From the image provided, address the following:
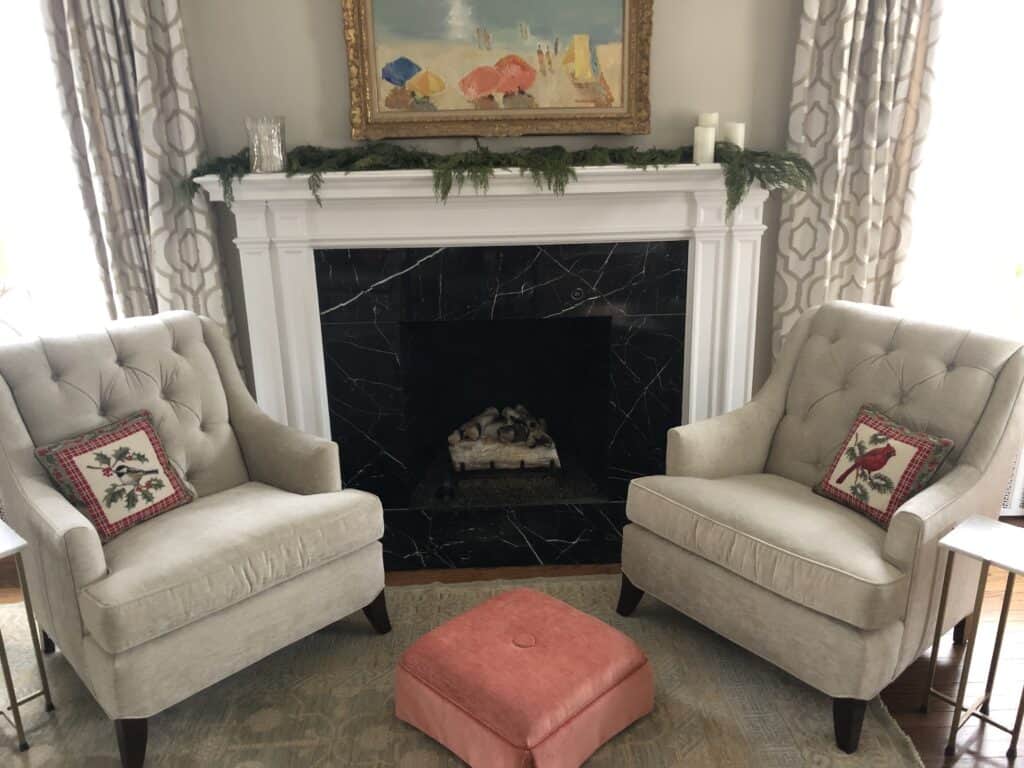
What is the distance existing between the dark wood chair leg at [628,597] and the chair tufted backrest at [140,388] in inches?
49.6

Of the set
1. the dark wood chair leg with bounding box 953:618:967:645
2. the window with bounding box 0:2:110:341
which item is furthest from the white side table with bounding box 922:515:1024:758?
the window with bounding box 0:2:110:341

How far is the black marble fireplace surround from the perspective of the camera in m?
3.04

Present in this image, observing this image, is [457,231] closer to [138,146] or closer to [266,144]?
[266,144]

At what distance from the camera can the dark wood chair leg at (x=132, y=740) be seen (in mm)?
1979

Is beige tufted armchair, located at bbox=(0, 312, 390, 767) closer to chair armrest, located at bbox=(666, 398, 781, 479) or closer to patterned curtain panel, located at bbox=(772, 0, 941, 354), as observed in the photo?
chair armrest, located at bbox=(666, 398, 781, 479)

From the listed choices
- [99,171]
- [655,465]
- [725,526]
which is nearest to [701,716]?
[725,526]

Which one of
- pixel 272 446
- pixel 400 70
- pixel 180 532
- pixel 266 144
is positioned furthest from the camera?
pixel 400 70

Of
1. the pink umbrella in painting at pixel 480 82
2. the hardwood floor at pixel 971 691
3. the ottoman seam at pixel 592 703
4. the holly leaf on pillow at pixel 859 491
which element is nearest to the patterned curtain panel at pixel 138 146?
the pink umbrella in painting at pixel 480 82

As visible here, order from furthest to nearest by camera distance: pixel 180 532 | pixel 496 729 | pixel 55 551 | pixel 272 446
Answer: pixel 272 446 → pixel 180 532 → pixel 55 551 → pixel 496 729

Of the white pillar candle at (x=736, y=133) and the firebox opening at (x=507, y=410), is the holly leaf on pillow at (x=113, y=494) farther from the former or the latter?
the white pillar candle at (x=736, y=133)

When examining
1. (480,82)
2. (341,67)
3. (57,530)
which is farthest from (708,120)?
(57,530)

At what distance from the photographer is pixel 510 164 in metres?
2.84

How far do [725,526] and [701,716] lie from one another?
499mm

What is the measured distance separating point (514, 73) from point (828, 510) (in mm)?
1812
